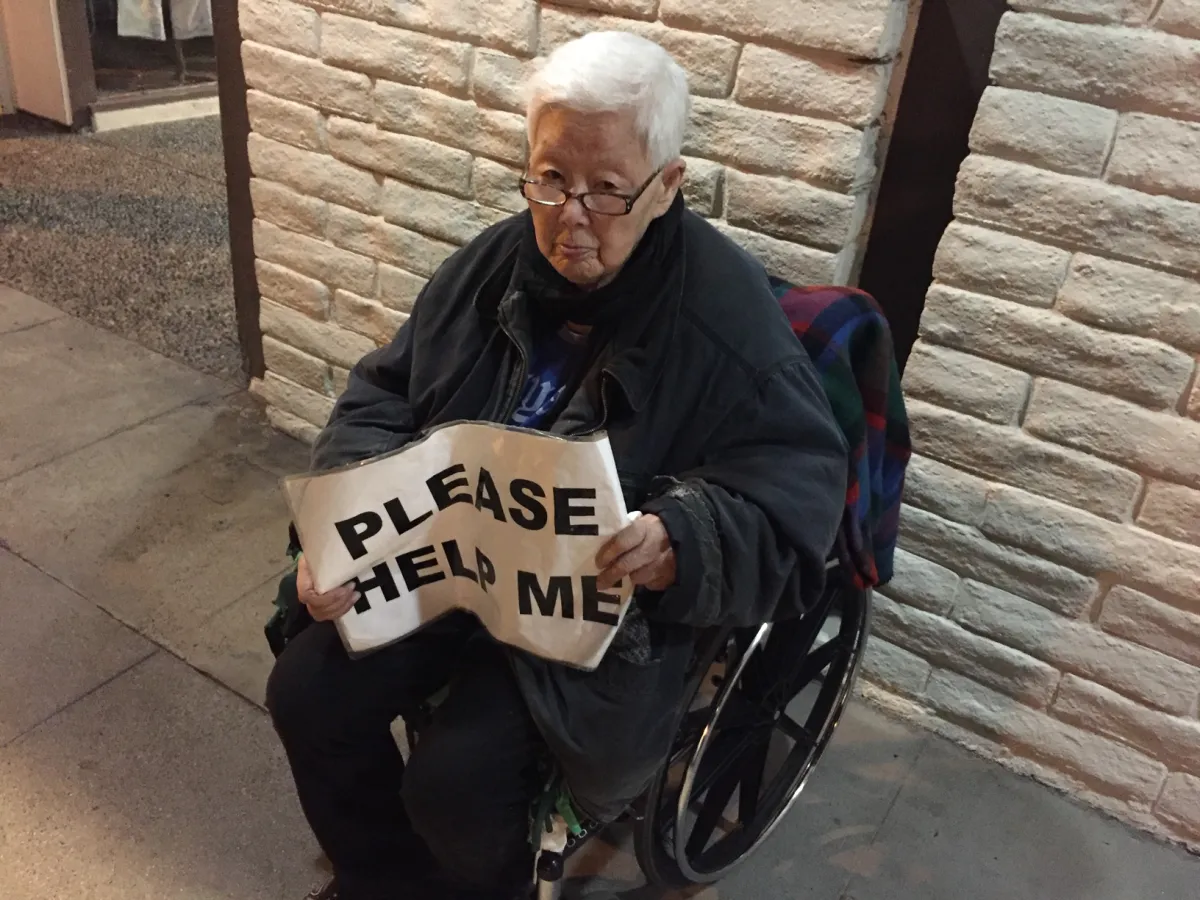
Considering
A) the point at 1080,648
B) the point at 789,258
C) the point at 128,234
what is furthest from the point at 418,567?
the point at 128,234

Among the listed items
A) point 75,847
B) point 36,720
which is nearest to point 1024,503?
point 75,847

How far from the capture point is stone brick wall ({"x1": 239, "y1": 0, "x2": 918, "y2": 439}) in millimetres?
1479

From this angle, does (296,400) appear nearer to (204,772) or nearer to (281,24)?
(281,24)

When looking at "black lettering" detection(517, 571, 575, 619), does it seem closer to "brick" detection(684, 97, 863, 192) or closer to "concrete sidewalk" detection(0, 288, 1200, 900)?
"concrete sidewalk" detection(0, 288, 1200, 900)

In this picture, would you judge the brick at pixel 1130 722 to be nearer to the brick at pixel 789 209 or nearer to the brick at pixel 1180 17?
the brick at pixel 789 209

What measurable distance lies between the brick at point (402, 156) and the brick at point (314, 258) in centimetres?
21

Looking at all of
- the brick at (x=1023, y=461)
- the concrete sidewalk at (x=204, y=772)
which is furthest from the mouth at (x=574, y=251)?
the concrete sidewalk at (x=204, y=772)

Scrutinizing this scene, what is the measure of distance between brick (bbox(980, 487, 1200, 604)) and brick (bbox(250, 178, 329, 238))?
148cm

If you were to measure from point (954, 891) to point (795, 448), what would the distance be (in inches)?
33.6

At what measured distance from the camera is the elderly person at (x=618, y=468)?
1128mm

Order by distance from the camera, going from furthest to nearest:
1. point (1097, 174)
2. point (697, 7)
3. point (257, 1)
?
point (257, 1) < point (697, 7) < point (1097, 174)

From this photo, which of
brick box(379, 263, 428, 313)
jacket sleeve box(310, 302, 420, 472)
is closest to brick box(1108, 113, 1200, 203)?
jacket sleeve box(310, 302, 420, 472)

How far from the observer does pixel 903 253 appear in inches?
64.2

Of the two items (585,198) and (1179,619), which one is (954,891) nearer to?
(1179,619)
